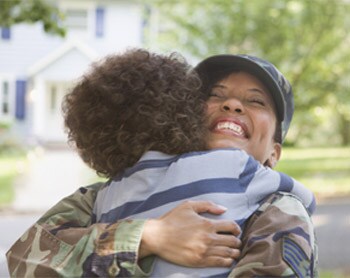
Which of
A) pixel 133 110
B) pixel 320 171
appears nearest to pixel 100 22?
pixel 320 171

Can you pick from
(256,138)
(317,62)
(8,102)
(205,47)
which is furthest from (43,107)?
(256,138)

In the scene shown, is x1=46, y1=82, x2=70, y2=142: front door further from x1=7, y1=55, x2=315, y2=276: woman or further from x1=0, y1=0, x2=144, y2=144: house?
x1=7, y1=55, x2=315, y2=276: woman

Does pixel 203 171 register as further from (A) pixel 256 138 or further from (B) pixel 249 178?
(A) pixel 256 138

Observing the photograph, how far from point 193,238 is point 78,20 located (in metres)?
20.8

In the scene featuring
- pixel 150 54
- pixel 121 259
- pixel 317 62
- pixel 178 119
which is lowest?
pixel 317 62

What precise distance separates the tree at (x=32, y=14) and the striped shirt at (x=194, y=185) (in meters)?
5.41

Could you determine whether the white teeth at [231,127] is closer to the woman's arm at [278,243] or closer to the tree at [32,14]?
the woman's arm at [278,243]

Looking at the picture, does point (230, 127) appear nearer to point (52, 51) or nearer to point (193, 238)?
point (193, 238)

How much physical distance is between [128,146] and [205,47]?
43.9 feet

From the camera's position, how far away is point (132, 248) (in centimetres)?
146

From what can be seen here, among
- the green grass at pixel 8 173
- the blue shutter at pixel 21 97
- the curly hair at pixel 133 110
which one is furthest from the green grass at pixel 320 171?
the curly hair at pixel 133 110

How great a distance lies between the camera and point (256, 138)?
1811mm

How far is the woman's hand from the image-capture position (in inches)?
56.7

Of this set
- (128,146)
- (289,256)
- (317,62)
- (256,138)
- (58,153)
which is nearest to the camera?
(289,256)
